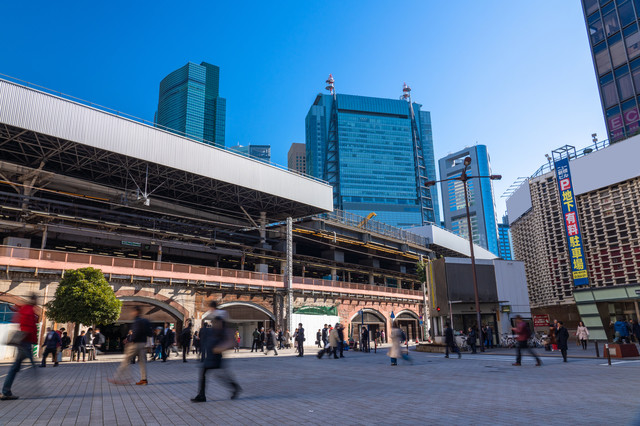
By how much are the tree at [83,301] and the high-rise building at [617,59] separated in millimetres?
38502

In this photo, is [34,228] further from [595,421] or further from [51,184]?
[595,421]

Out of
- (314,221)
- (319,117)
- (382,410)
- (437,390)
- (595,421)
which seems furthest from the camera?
(319,117)

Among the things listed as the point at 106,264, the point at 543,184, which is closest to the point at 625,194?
the point at 543,184

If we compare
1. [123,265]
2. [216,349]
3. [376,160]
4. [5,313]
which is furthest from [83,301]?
[376,160]

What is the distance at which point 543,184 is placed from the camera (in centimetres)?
4016

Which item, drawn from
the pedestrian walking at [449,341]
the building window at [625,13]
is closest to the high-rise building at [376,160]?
the building window at [625,13]

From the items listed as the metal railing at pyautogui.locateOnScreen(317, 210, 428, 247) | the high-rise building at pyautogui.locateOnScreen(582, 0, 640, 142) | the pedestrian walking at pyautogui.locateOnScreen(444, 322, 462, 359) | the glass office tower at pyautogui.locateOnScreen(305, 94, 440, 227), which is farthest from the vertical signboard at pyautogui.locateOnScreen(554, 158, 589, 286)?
the glass office tower at pyautogui.locateOnScreen(305, 94, 440, 227)

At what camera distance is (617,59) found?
36469mm

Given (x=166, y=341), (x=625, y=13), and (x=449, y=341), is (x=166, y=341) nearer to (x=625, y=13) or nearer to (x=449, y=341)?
(x=449, y=341)

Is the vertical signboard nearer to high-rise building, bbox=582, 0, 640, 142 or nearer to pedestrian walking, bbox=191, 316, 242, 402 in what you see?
high-rise building, bbox=582, 0, 640, 142

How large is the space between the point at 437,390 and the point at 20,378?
10777mm

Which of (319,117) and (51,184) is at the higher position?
(319,117)

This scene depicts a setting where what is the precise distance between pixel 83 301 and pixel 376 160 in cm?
14655

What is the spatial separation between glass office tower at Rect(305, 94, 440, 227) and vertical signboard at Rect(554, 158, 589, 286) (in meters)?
119
